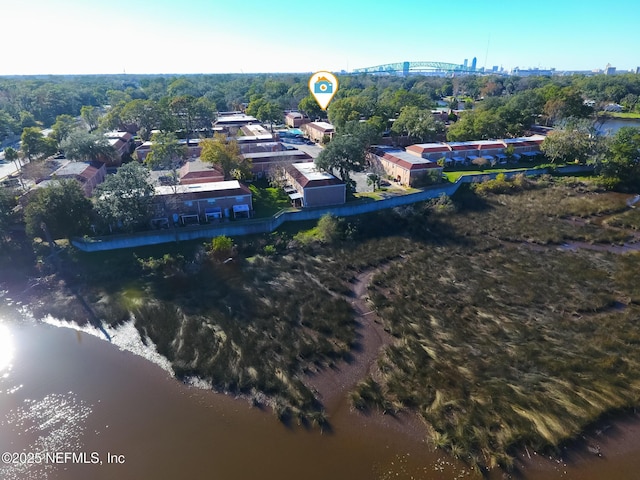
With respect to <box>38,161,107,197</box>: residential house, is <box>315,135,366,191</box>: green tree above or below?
above

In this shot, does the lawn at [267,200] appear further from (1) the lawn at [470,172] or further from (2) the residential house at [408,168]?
(1) the lawn at [470,172]

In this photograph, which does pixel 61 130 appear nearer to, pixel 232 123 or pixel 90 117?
pixel 90 117

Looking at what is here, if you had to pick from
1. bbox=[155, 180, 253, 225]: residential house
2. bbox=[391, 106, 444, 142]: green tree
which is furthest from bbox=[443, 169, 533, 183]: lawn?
bbox=[155, 180, 253, 225]: residential house

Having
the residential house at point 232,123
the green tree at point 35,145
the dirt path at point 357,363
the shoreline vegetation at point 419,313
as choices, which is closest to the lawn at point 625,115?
the shoreline vegetation at point 419,313

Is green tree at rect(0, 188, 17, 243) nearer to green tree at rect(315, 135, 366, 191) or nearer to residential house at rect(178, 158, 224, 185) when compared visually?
residential house at rect(178, 158, 224, 185)

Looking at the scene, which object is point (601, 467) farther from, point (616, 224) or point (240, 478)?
point (616, 224)

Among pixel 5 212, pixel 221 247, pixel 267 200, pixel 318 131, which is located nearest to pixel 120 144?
pixel 5 212
